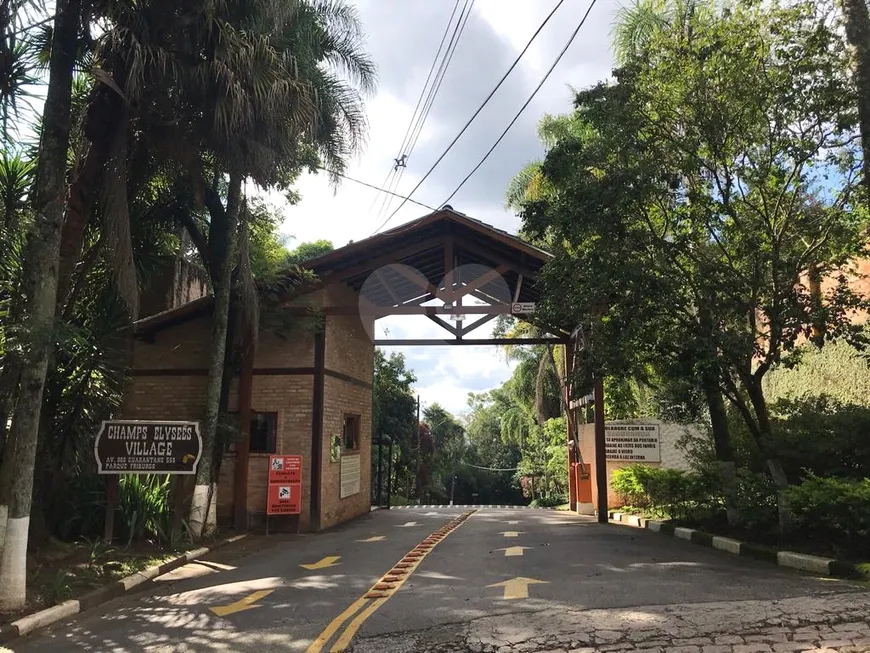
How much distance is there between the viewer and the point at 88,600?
295 inches

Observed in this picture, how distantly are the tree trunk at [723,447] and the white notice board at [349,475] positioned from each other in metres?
8.21

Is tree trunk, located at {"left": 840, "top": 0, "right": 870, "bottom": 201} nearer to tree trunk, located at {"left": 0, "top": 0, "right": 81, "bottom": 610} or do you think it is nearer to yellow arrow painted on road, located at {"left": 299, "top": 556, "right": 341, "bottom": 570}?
yellow arrow painted on road, located at {"left": 299, "top": 556, "right": 341, "bottom": 570}

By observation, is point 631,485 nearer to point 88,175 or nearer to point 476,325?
point 476,325

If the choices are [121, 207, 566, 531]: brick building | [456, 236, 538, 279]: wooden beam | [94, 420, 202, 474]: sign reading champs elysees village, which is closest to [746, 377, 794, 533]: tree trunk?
[121, 207, 566, 531]: brick building

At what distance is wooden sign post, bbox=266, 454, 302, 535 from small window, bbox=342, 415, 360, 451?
3362mm

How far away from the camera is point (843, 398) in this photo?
42.1ft

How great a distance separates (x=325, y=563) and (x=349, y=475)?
7.29 m

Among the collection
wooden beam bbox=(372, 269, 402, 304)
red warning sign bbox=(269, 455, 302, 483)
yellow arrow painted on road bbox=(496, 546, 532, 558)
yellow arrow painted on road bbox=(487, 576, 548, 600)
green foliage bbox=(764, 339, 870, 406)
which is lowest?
yellow arrow painted on road bbox=(496, 546, 532, 558)

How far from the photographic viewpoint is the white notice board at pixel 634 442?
17172 mm

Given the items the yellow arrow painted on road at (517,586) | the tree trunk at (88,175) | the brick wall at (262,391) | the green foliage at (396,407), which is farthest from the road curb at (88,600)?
the green foliage at (396,407)

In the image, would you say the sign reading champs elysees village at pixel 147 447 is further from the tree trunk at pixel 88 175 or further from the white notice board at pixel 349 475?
the white notice board at pixel 349 475

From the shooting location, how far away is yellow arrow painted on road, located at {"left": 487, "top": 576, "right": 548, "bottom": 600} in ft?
22.4

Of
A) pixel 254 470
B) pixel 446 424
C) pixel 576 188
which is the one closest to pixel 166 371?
pixel 254 470

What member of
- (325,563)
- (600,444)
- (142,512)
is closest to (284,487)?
(142,512)
